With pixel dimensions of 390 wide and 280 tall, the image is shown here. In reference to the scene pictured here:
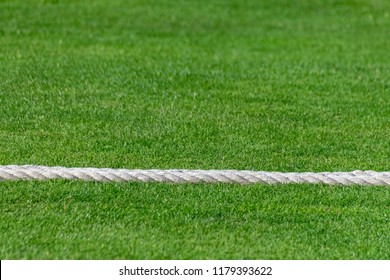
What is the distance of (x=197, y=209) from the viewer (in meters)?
5.16

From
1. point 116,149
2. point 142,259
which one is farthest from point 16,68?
point 142,259

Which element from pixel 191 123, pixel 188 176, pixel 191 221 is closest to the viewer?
pixel 191 221

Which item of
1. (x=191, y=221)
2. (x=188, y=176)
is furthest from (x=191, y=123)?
(x=191, y=221)

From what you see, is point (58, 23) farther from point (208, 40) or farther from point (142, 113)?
point (142, 113)

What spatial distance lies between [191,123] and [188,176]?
4.47 ft

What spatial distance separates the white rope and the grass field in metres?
0.05

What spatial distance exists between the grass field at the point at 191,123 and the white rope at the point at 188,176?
5 cm

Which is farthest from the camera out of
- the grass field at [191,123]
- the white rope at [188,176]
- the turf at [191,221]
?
the white rope at [188,176]

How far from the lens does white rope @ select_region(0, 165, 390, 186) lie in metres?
5.44

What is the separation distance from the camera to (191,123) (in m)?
6.82

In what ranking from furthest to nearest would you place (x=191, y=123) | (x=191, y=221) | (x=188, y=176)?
(x=191, y=123), (x=188, y=176), (x=191, y=221)

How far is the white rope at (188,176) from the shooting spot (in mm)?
5438

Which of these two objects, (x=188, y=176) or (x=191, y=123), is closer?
(x=188, y=176)

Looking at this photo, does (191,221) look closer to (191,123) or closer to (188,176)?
(188,176)
